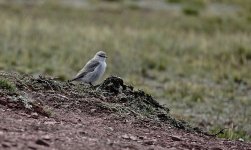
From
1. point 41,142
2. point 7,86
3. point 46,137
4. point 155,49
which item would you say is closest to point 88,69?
point 7,86

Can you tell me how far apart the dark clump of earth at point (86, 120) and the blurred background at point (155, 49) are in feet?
5.52

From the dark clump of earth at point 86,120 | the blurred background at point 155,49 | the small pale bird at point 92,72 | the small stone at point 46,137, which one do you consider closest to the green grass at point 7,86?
the dark clump of earth at point 86,120

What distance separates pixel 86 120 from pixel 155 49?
1489 cm

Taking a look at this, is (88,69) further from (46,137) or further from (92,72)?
(46,137)

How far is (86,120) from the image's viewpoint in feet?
31.0

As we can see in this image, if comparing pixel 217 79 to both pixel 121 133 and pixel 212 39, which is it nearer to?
pixel 212 39

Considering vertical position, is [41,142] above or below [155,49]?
below

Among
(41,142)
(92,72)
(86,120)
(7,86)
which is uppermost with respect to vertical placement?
(92,72)

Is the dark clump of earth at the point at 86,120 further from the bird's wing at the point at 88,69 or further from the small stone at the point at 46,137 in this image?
the bird's wing at the point at 88,69

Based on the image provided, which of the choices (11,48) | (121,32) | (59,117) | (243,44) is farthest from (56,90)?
(121,32)

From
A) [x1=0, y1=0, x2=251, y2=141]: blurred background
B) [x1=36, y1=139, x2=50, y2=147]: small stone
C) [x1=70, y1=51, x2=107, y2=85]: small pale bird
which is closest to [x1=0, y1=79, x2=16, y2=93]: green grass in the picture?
[x1=36, y1=139, x2=50, y2=147]: small stone

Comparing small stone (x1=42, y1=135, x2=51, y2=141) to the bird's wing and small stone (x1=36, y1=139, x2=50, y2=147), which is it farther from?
the bird's wing

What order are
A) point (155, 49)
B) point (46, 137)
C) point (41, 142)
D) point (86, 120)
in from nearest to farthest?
point (41, 142) < point (46, 137) < point (86, 120) < point (155, 49)

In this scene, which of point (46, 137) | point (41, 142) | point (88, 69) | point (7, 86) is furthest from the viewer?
point (88, 69)
